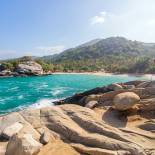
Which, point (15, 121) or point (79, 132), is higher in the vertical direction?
point (15, 121)

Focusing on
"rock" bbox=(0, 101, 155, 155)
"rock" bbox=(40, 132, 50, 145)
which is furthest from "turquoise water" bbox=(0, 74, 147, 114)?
"rock" bbox=(40, 132, 50, 145)

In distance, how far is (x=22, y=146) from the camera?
11.8m

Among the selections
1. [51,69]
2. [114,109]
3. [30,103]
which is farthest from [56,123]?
[51,69]

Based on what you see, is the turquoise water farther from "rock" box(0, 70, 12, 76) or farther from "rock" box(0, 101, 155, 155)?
"rock" box(0, 70, 12, 76)

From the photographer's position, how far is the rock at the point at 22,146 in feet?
38.7

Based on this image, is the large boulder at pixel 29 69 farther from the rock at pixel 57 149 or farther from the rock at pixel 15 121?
the rock at pixel 57 149

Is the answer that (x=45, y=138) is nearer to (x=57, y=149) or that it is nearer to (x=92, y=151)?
(x=57, y=149)

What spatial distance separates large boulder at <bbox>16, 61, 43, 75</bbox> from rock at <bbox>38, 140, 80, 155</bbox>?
328 feet

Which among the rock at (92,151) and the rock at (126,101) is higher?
the rock at (126,101)

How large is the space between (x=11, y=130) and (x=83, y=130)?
4265 mm

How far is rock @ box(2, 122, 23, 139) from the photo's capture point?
1489 cm

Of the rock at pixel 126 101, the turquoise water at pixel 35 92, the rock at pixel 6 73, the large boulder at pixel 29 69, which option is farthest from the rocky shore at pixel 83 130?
the rock at pixel 6 73

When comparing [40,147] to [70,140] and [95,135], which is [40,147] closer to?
[70,140]

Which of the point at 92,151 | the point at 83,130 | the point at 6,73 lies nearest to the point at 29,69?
the point at 6,73
